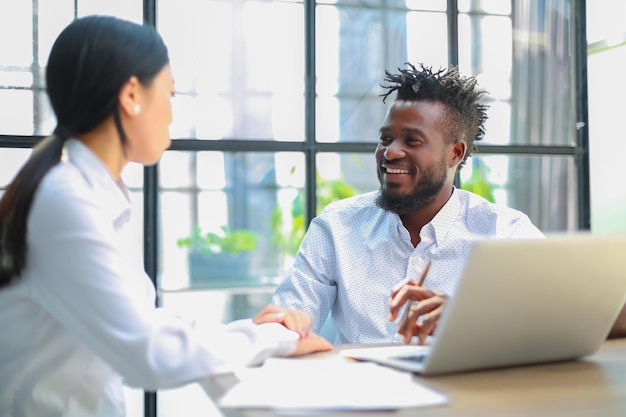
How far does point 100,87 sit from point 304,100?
6.94ft

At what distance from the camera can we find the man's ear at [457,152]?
2.45m

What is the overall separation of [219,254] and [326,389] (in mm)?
2336

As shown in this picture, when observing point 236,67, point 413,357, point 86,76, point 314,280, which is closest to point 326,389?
point 413,357

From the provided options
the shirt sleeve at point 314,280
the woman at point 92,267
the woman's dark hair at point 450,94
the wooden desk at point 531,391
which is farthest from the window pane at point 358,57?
the wooden desk at point 531,391

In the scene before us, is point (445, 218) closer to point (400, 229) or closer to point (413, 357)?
point (400, 229)

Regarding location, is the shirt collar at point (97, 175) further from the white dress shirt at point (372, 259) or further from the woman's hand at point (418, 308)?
the white dress shirt at point (372, 259)

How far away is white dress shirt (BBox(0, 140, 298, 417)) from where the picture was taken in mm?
1107

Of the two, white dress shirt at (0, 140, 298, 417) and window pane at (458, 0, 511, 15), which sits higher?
window pane at (458, 0, 511, 15)

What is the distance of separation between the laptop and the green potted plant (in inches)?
79.7

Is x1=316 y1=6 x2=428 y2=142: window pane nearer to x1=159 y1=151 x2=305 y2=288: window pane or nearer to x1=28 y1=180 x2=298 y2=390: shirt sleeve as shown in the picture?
x1=159 y1=151 x2=305 y2=288: window pane

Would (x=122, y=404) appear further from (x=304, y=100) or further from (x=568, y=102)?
(x=568, y=102)

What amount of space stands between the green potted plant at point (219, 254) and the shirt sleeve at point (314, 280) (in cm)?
116

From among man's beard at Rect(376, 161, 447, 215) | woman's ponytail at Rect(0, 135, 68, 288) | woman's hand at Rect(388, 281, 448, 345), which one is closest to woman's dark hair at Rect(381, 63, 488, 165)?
man's beard at Rect(376, 161, 447, 215)

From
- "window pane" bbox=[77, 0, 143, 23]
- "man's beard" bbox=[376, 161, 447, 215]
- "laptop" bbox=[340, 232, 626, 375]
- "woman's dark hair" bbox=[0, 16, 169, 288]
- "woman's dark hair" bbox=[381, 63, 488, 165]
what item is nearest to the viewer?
"laptop" bbox=[340, 232, 626, 375]
